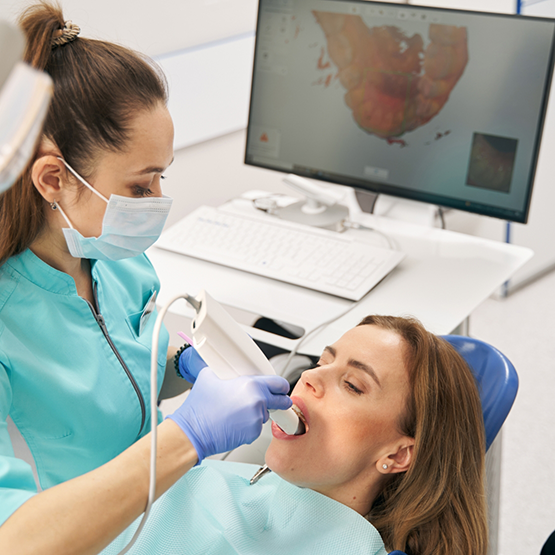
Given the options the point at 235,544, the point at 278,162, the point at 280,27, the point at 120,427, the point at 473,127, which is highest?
the point at 280,27

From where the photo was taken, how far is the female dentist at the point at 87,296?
86 centimetres

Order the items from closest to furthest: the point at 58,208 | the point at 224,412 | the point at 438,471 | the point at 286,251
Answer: the point at 224,412 → the point at 58,208 → the point at 438,471 → the point at 286,251

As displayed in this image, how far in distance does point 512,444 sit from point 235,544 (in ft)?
5.05

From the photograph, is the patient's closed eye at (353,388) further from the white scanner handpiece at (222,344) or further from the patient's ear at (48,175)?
the patient's ear at (48,175)

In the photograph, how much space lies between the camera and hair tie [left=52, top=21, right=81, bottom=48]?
0.95m

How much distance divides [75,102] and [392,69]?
1015 mm

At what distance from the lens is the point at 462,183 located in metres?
1.67

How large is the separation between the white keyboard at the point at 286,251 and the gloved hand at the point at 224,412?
634 mm

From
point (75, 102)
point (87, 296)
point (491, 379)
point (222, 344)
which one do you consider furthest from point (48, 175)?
point (491, 379)

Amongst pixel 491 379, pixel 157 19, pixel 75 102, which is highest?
pixel 157 19

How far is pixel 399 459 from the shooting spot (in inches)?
44.9

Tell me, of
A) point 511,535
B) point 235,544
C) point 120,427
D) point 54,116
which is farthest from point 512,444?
point 54,116

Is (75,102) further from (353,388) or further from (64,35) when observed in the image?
(353,388)

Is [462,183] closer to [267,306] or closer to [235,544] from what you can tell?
[267,306]
